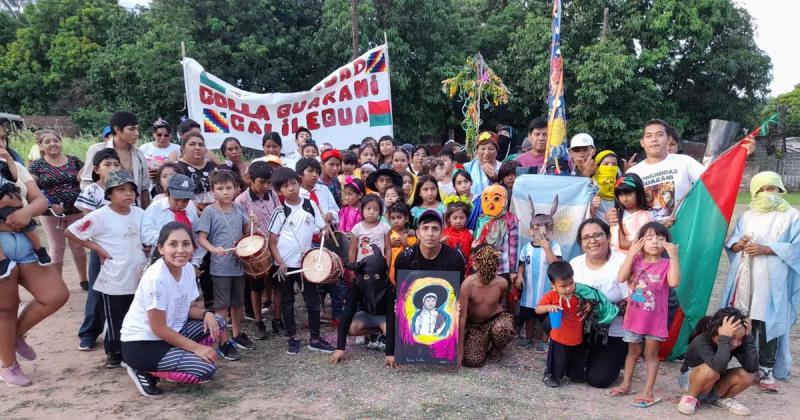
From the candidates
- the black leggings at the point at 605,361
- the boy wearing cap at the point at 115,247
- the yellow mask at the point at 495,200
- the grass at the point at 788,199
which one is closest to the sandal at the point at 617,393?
the black leggings at the point at 605,361

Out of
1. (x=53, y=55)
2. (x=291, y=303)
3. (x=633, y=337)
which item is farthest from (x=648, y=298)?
(x=53, y=55)

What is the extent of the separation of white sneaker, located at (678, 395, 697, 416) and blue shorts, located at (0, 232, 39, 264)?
470cm

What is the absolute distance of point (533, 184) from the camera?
5.01 metres

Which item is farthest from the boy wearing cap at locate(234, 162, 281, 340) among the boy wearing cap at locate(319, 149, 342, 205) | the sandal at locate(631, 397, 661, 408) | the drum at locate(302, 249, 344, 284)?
the sandal at locate(631, 397, 661, 408)

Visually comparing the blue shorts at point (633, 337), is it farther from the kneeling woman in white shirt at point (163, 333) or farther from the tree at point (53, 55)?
the tree at point (53, 55)

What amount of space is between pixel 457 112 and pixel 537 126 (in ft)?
46.2

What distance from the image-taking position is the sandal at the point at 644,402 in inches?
142

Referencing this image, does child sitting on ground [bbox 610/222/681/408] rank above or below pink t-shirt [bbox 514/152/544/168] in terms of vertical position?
below

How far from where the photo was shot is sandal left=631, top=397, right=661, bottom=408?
142 inches

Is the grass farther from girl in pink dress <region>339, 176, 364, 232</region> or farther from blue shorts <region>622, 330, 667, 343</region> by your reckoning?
girl in pink dress <region>339, 176, 364, 232</region>

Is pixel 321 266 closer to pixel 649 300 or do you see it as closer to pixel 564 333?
pixel 564 333

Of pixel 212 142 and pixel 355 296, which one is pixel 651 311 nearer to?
pixel 355 296

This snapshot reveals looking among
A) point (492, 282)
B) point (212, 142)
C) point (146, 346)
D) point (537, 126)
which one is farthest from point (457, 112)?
point (146, 346)

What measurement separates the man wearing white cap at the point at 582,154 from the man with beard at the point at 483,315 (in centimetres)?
157
